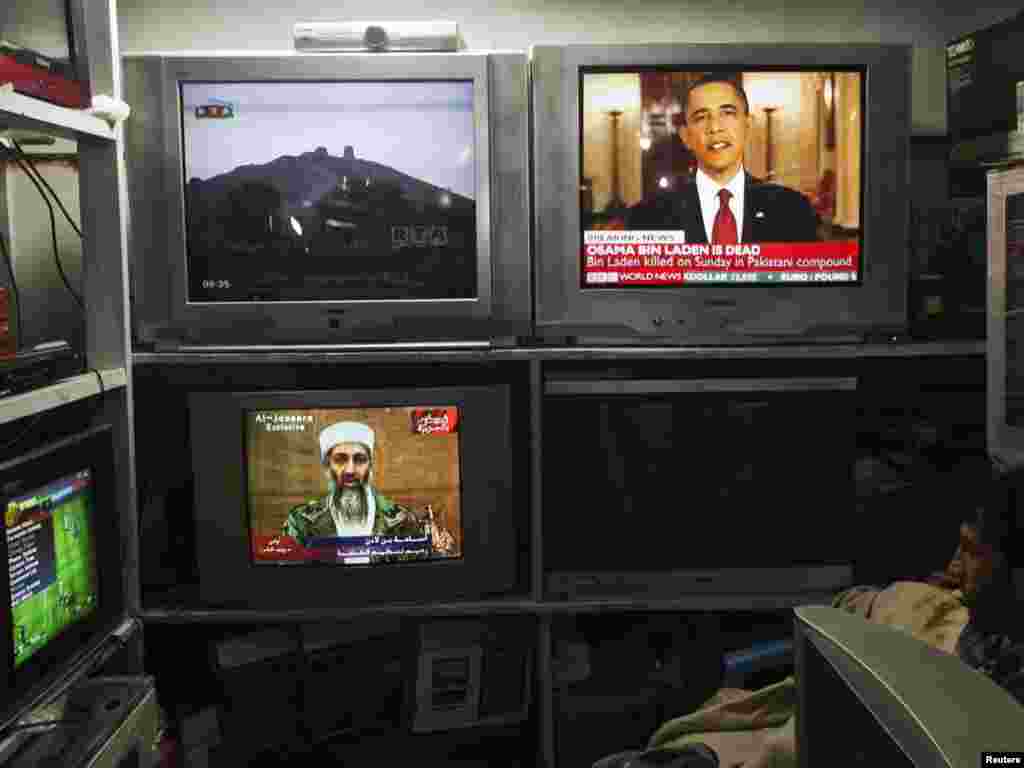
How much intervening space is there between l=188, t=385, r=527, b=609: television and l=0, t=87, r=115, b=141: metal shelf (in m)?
0.59

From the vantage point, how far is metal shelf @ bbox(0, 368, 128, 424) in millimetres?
1667

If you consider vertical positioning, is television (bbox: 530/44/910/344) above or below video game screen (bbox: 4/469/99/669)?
above

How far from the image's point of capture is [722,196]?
7.54 feet

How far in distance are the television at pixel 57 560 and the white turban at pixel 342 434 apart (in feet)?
1.45

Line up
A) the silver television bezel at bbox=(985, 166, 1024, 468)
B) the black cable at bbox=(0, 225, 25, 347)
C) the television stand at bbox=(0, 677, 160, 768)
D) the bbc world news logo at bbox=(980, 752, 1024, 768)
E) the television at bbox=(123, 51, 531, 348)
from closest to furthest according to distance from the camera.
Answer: the bbc world news logo at bbox=(980, 752, 1024, 768) → the television stand at bbox=(0, 677, 160, 768) → the silver television bezel at bbox=(985, 166, 1024, 468) → the television at bbox=(123, 51, 531, 348) → the black cable at bbox=(0, 225, 25, 347)

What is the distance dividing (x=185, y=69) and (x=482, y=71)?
2.04ft

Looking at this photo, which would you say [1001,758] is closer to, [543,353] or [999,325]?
[999,325]

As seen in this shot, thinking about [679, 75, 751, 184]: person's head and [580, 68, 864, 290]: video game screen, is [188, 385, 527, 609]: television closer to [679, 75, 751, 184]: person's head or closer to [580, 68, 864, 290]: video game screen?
[580, 68, 864, 290]: video game screen

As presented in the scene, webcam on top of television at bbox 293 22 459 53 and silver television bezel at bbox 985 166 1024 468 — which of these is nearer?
silver television bezel at bbox 985 166 1024 468

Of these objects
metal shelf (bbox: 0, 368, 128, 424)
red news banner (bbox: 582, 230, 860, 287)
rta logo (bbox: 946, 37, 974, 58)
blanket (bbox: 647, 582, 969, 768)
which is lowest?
blanket (bbox: 647, 582, 969, 768)

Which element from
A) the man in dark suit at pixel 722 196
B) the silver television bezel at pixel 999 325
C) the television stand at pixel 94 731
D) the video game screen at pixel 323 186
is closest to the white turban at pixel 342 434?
the video game screen at pixel 323 186

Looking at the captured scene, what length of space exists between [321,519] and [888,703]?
58.1 inches

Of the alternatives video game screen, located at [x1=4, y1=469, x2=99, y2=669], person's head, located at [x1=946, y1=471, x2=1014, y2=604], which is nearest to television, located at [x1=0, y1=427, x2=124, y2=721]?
video game screen, located at [x1=4, y1=469, x2=99, y2=669]

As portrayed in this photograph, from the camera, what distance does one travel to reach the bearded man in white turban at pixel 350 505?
2.30 meters
